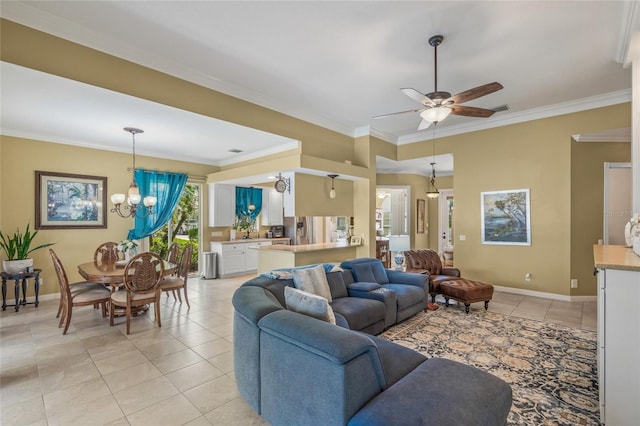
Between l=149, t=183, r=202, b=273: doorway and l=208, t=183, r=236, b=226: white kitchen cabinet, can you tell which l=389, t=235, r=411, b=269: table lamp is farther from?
l=149, t=183, r=202, b=273: doorway

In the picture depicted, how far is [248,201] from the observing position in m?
8.26

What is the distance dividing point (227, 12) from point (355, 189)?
4.33 m

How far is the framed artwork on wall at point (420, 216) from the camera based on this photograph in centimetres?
922

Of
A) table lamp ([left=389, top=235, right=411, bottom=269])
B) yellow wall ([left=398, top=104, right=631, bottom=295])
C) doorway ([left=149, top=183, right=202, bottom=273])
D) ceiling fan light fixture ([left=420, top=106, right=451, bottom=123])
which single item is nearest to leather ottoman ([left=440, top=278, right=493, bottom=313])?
table lamp ([left=389, top=235, right=411, bottom=269])

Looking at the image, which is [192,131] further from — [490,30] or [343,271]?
[490,30]

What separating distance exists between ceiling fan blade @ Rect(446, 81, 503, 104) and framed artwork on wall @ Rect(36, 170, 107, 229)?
6.44 metres

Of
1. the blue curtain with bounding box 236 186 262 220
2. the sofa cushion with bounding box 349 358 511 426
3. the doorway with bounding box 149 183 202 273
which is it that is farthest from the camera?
the blue curtain with bounding box 236 186 262 220

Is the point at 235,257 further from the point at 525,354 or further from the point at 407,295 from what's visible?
the point at 525,354

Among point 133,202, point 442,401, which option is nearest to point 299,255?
point 133,202

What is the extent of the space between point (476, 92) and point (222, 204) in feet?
20.4

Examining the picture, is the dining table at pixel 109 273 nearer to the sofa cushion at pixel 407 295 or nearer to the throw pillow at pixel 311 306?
the throw pillow at pixel 311 306

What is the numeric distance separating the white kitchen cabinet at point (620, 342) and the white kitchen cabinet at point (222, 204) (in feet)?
23.2

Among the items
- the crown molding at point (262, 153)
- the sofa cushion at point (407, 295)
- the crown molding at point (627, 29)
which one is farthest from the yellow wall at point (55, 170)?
the crown molding at point (627, 29)

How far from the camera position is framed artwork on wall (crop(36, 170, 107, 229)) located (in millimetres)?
5293
